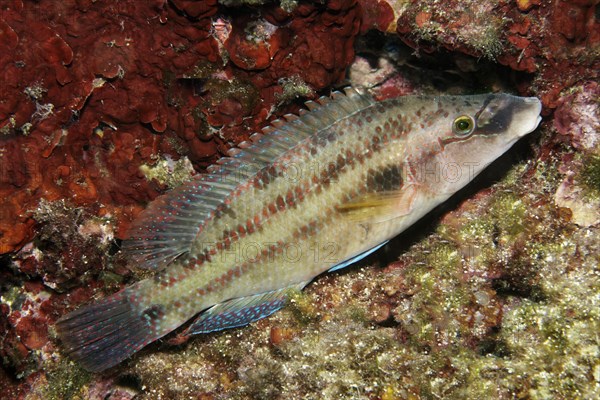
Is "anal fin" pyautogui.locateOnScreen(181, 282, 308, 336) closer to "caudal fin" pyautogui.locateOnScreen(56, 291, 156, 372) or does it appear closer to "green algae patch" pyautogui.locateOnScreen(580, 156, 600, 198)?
"caudal fin" pyautogui.locateOnScreen(56, 291, 156, 372)

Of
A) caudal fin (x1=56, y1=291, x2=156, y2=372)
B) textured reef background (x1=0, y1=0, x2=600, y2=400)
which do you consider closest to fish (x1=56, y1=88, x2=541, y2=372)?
caudal fin (x1=56, y1=291, x2=156, y2=372)

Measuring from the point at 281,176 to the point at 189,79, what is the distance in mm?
1339

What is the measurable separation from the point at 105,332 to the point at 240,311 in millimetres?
1098

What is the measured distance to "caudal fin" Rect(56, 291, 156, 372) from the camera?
339cm

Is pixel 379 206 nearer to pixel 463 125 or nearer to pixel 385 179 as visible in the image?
pixel 385 179

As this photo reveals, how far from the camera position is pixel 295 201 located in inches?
132

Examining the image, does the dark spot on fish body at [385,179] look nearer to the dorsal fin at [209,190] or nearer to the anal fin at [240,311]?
the dorsal fin at [209,190]

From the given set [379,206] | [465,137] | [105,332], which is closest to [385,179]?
[379,206]

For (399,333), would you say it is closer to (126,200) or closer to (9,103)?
(126,200)

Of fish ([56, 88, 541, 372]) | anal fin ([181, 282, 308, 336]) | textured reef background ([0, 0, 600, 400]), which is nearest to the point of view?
textured reef background ([0, 0, 600, 400])

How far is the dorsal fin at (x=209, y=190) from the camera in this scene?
11.3 ft

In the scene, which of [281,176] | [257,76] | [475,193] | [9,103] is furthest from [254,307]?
[9,103]

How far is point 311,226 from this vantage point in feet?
11.2

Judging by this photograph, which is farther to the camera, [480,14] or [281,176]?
[480,14]
